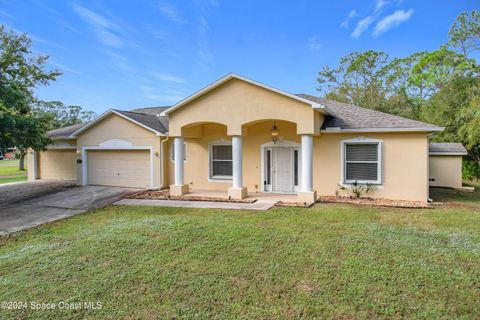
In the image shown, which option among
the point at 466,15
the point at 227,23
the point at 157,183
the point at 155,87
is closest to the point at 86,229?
the point at 157,183

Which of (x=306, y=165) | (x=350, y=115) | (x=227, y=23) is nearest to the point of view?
(x=306, y=165)

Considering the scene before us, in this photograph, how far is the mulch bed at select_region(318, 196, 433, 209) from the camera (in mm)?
10461

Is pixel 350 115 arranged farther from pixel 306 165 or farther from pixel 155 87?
pixel 155 87

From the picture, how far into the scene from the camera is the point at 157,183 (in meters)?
14.8

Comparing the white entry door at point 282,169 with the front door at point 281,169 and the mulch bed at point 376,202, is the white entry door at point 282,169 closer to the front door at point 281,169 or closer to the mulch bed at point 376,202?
the front door at point 281,169

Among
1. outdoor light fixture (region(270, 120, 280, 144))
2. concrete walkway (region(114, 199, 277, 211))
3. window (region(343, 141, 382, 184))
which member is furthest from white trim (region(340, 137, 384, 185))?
concrete walkway (region(114, 199, 277, 211))

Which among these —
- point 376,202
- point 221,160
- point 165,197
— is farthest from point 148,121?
point 376,202

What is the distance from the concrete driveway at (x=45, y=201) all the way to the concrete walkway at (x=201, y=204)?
1.18 m

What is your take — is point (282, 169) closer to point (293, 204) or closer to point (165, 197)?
point (293, 204)

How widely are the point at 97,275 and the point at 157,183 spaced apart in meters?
9.87

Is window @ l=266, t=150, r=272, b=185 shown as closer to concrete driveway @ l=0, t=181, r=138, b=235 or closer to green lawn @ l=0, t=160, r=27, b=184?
concrete driveway @ l=0, t=181, r=138, b=235

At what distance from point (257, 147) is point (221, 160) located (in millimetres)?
2064

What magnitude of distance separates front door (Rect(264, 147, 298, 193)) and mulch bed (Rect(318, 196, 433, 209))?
1.75 metres

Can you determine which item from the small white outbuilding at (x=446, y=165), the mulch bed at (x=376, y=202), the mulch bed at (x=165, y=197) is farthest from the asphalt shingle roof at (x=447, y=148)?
the mulch bed at (x=165, y=197)
